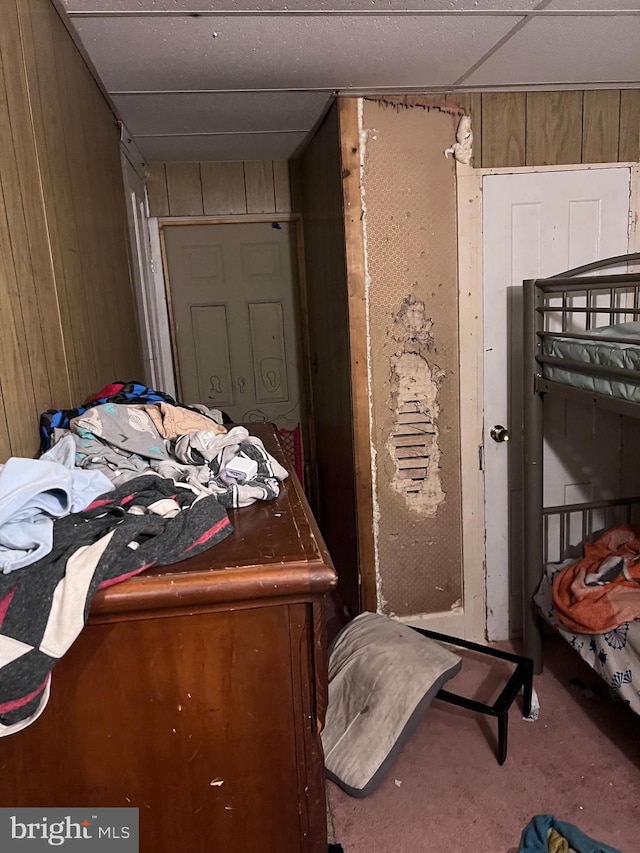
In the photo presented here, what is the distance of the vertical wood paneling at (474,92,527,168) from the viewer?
236 cm

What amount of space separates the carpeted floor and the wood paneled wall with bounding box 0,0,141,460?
152 cm

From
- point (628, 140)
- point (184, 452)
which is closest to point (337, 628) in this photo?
point (184, 452)

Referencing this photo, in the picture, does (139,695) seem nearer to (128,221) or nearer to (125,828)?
(125,828)

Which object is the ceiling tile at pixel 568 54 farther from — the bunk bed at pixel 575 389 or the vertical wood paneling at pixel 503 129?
the bunk bed at pixel 575 389

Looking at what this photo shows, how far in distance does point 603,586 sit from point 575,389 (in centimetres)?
68

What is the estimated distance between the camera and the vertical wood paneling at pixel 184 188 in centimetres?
323

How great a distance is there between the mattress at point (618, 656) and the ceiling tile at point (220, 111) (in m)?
2.12

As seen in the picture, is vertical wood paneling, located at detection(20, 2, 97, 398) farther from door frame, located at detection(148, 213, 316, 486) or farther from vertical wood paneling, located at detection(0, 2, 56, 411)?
door frame, located at detection(148, 213, 316, 486)

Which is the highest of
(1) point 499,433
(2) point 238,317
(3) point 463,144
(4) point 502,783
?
(3) point 463,144

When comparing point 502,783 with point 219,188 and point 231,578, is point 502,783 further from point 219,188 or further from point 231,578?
point 219,188

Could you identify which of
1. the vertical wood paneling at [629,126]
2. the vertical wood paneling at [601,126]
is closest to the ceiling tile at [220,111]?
the vertical wood paneling at [601,126]

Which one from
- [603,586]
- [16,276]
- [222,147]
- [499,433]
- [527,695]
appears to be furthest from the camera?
[222,147]

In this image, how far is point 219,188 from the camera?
3.29 meters

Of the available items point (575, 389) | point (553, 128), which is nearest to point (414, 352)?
point (575, 389)
